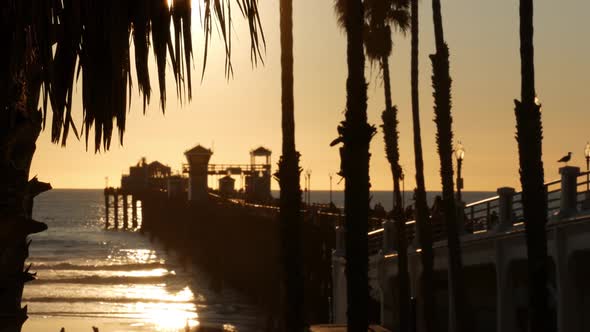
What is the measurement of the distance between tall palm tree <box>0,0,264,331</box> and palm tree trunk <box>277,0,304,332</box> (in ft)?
46.3

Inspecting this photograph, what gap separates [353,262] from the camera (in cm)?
1642

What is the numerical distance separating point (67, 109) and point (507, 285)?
2024 centimetres

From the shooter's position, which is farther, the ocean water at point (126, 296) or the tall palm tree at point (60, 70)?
the ocean water at point (126, 296)

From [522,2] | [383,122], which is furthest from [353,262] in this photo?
[383,122]

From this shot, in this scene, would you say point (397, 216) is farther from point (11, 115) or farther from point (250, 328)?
point (11, 115)

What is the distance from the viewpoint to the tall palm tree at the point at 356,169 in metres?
16.1

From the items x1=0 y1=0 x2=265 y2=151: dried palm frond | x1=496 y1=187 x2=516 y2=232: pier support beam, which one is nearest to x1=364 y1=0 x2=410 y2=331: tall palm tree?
x1=496 y1=187 x2=516 y2=232: pier support beam

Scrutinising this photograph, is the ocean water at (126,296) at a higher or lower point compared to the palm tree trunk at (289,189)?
lower

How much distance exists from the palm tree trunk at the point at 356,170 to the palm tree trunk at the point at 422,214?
9.77 meters

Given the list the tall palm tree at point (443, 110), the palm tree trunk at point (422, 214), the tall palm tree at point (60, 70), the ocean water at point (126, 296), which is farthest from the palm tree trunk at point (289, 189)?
the ocean water at point (126, 296)

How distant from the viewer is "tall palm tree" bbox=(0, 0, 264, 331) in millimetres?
5031

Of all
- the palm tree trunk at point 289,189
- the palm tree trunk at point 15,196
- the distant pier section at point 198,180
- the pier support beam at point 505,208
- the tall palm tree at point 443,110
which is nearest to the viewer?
the palm tree trunk at point 15,196

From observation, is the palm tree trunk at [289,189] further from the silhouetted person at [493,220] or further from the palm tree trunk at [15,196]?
the palm tree trunk at [15,196]

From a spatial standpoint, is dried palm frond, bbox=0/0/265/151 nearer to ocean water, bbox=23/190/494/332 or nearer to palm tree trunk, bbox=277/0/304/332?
palm tree trunk, bbox=277/0/304/332
